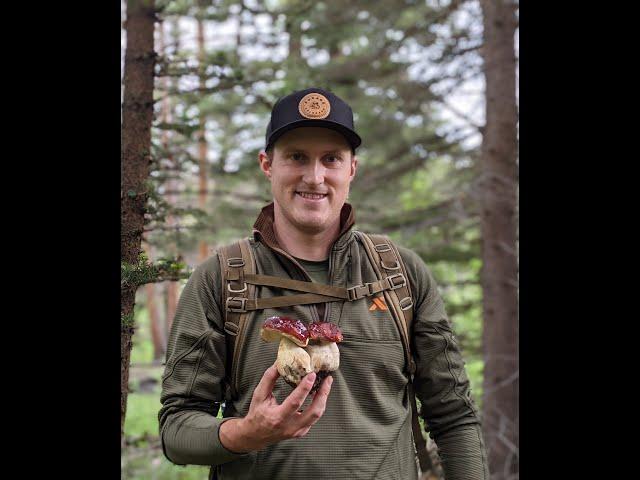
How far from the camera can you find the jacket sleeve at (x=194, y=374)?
264cm

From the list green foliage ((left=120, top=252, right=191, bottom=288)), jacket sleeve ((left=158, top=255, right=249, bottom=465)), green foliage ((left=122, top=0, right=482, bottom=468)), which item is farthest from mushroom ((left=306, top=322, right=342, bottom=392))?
green foliage ((left=122, top=0, right=482, bottom=468))

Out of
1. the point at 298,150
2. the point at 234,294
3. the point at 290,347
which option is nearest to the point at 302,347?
the point at 290,347

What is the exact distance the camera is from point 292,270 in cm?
299

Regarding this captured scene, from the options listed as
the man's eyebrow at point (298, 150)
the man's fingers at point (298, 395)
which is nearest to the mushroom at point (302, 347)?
the man's fingers at point (298, 395)

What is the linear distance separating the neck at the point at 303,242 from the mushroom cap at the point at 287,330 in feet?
2.04

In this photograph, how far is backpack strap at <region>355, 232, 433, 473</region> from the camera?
2988 mm

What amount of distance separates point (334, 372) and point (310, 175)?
931mm

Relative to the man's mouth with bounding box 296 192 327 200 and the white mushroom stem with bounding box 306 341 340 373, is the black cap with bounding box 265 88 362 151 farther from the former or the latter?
the white mushroom stem with bounding box 306 341 340 373

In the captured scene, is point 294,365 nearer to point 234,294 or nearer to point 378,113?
point 234,294

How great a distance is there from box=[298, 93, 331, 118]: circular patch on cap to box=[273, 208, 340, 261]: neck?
53 centimetres

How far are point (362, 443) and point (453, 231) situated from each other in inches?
373
